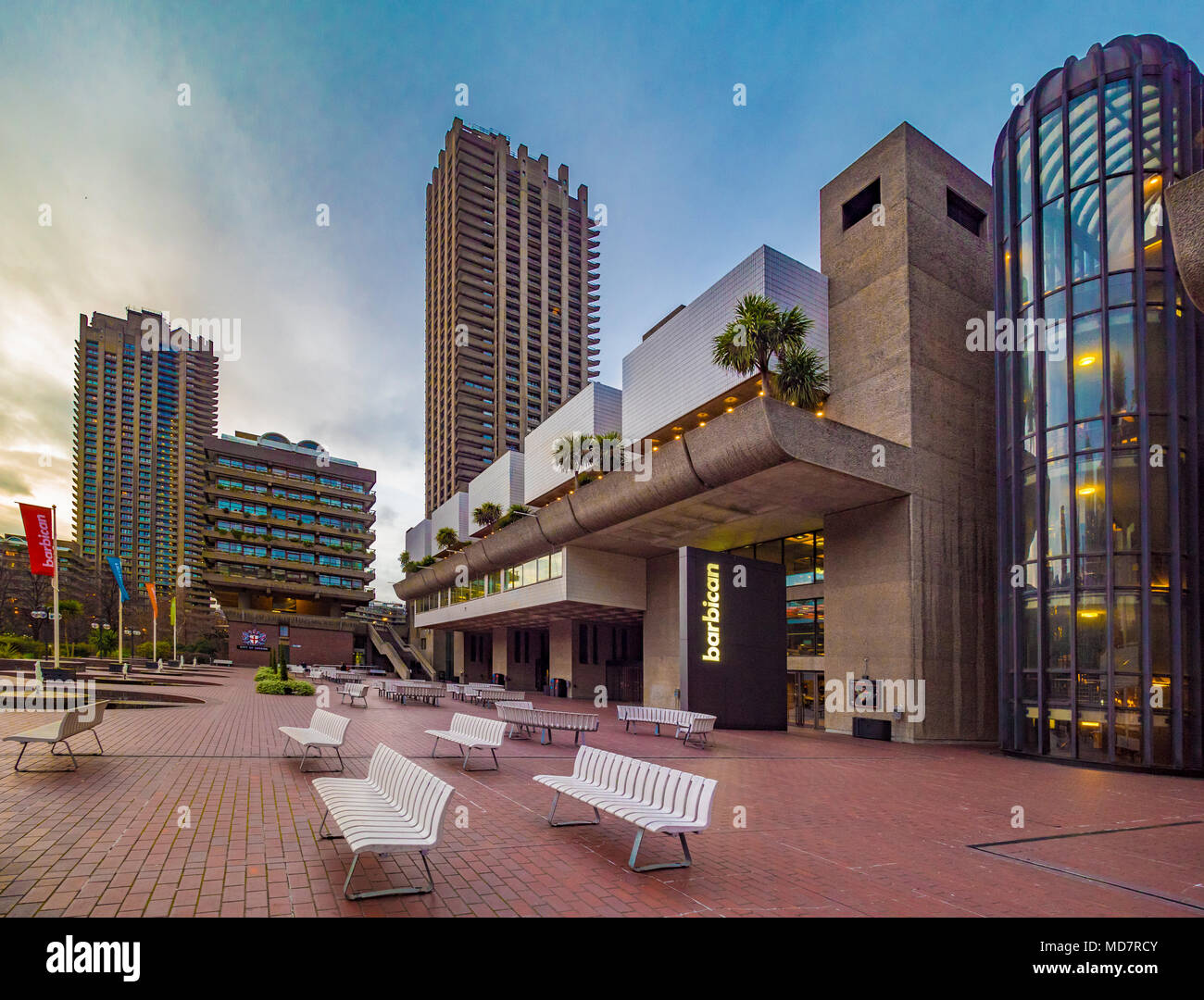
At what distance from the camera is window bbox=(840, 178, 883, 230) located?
24391mm

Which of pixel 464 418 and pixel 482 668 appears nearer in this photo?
pixel 482 668

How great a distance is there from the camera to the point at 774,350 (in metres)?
21.2

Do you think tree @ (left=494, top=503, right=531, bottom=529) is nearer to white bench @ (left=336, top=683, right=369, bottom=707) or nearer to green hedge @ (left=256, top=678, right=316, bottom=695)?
white bench @ (left=336, top=683, right=369, bottom=707)

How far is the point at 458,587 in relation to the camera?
153ft

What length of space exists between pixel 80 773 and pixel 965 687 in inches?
859

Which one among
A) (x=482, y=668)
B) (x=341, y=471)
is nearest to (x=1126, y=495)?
(x=482, y=668)

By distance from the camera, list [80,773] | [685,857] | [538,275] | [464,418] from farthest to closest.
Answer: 1. [538,275]
2. [464,418]
3. [80,773]
4. [685,857]

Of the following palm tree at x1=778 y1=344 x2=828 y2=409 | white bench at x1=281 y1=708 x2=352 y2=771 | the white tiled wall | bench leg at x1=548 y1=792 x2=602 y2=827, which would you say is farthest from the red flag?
the white tiled wall

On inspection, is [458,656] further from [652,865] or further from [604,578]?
[652,865]

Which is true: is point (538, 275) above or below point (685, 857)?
above

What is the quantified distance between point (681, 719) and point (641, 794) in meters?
9.88

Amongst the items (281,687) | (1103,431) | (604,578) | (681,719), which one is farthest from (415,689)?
(1103,431)

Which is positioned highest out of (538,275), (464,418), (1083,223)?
(538,275)
